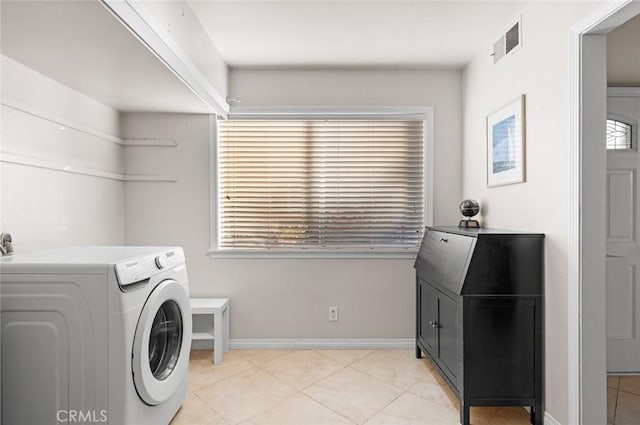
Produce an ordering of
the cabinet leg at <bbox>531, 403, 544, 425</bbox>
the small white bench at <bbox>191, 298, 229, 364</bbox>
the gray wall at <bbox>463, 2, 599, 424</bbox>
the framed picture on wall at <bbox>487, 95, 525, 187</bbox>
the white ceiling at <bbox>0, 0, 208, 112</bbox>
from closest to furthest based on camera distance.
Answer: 1. the white ceiling at <bbox>0, 0, 208, 112</bbox>
2. the gray wall at <bbox>463, 2, 599, 424</bbox>
3. the cabinet leg at <bbox>531, 403, 544, 425</bbox>
4. the framed picture on wall at <bbox>487, 95, 525, 187</bbox>
5. the small white bench at <bbox>191, 298, 229, 364</bbox>

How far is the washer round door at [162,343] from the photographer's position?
5.20 feet

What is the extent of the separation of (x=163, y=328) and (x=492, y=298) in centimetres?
188

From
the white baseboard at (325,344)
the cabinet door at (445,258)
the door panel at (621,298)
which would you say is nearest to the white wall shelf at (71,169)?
the white baseboard at (325,344)

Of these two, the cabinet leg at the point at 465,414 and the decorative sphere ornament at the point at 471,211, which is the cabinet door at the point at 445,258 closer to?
the decorative sphere ornament at the point at 471,211

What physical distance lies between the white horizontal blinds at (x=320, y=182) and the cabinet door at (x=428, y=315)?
566mm

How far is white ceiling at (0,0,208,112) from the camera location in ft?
4.66

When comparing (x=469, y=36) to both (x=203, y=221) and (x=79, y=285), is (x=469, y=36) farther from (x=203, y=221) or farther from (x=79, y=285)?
(x=79, y=285)

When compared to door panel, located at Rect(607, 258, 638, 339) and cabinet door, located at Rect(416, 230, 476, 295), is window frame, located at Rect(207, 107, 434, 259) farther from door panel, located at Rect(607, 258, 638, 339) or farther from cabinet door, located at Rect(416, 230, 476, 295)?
door panel, located at Rect(607, 258, 638, 339)

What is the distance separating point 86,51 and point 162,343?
159 cm

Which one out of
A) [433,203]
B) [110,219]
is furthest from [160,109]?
[433,203]

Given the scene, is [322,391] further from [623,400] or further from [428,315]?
[623,400]

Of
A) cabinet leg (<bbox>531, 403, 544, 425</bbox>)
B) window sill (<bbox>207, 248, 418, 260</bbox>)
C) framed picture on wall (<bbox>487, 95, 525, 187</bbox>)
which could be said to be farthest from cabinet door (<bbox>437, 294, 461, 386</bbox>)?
framed picture on wall (<bbox>487, 95, 525, 187</bbox>)

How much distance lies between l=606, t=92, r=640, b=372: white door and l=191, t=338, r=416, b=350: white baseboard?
1.50 m

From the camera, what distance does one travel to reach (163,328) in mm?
1963
